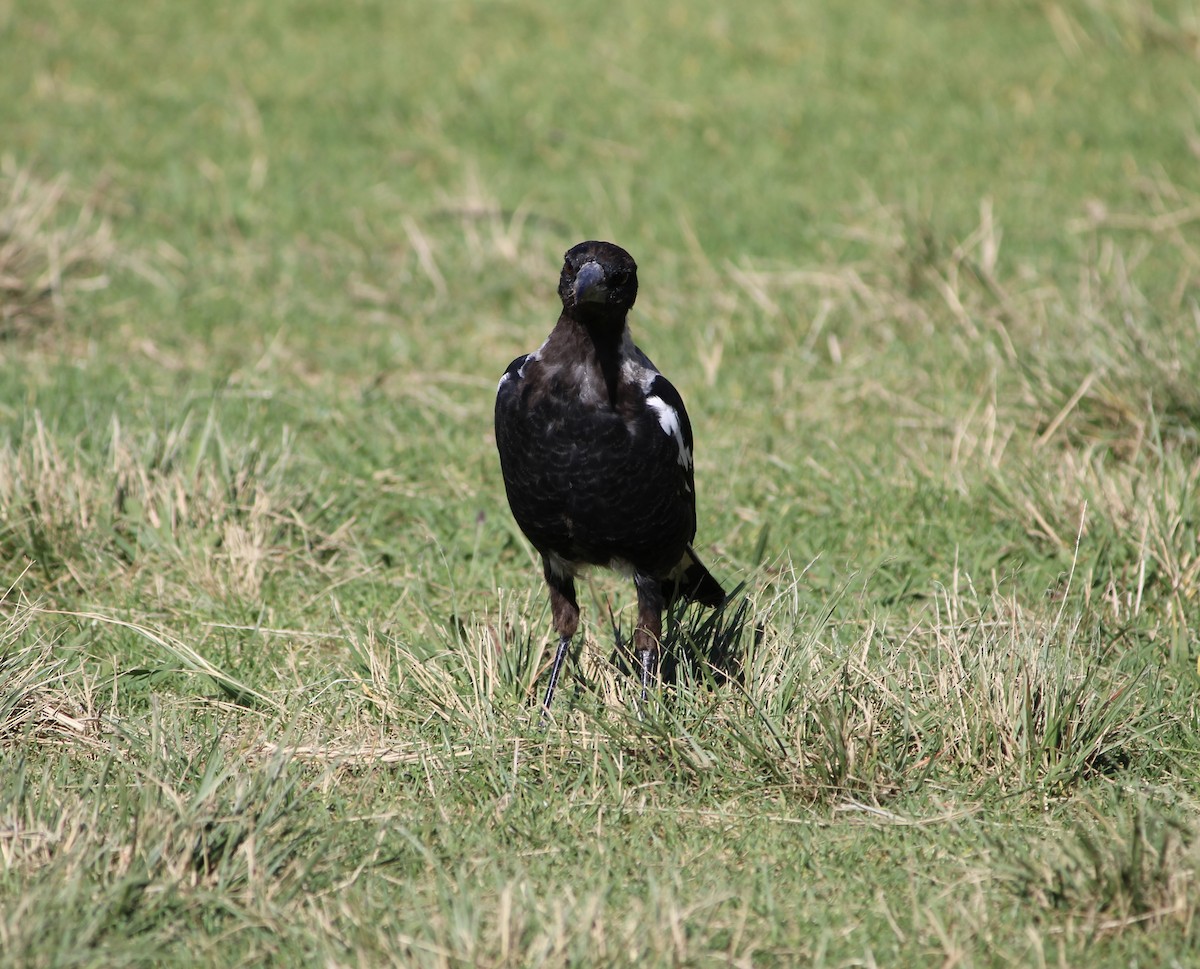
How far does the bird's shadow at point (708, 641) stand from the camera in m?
3.80

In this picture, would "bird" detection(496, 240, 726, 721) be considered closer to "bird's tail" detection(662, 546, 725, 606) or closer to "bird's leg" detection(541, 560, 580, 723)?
"bird's leg" detection(541, 560, 580, 723)

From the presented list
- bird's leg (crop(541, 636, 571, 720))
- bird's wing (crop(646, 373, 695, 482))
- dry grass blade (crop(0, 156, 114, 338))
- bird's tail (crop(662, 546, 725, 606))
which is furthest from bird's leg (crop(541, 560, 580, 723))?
dry grass blade (crop(0, 156, 114, 338))

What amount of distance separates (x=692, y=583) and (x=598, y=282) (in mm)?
1092

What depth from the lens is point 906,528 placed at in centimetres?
491

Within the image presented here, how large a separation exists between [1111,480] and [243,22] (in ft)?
24.2

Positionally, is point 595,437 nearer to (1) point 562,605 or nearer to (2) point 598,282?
(2) point 598,282

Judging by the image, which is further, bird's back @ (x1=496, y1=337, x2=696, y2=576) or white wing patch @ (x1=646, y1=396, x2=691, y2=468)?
white wing patch @ (x1=646, y1=396, x2=691, y2=468)

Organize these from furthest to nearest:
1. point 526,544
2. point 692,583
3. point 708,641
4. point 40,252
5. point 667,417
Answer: point 40,252 → point 526,544 → point 692,583 → point 708,641 → point 667,417

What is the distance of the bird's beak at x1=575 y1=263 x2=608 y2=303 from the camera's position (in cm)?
353

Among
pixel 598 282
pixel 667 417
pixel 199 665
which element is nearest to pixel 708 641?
pixel 667 417

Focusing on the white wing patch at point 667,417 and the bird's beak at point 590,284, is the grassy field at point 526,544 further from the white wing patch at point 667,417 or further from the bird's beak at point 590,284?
the bird's beak at point 590,284

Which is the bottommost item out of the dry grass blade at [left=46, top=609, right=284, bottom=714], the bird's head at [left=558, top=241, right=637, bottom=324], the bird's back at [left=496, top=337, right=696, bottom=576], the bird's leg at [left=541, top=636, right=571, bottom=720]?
the dry grass blade at [left=46, top=609, right=284, bottom=714]

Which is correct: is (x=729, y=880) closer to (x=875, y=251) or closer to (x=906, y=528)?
(x=906, y=528)

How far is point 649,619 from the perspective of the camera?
394cm
